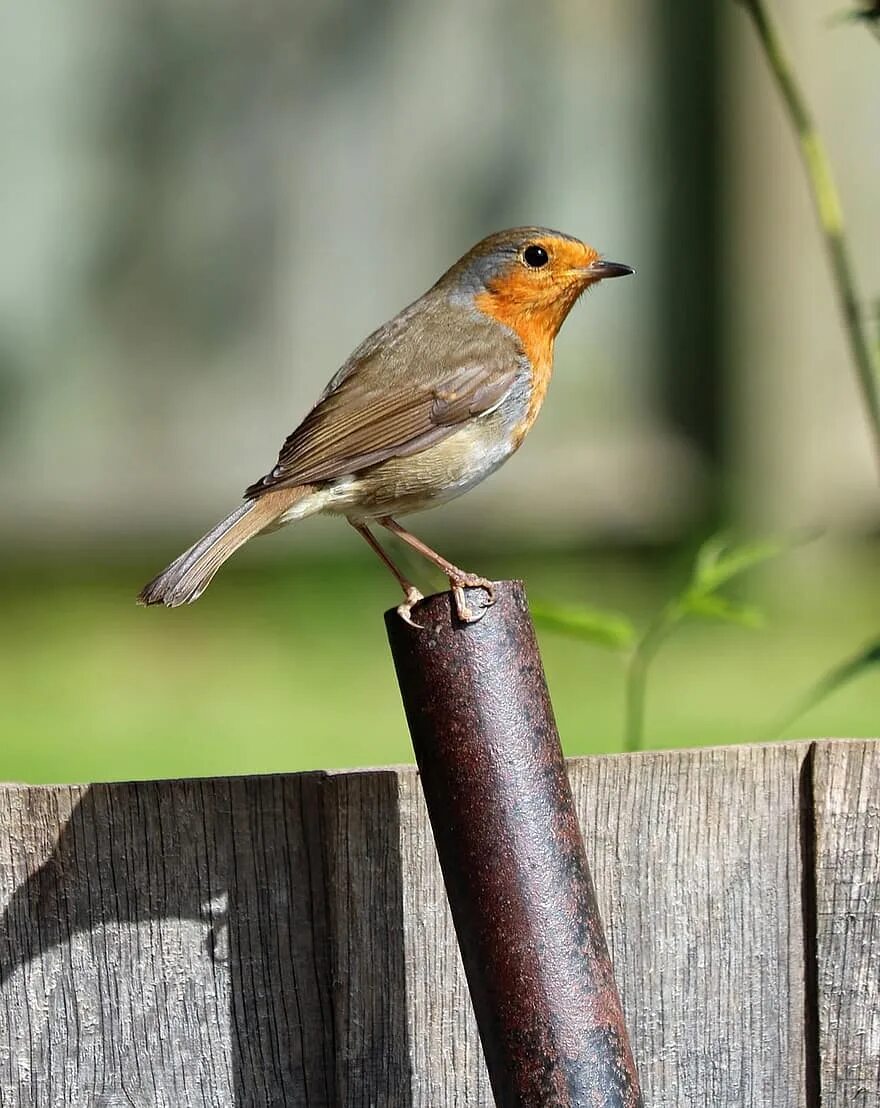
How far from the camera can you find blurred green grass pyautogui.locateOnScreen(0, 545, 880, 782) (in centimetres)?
488

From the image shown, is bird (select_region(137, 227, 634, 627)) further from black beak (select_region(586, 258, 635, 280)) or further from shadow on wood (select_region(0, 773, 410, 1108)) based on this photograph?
shadow on wood (select_region(0, 773, 410, 1108))

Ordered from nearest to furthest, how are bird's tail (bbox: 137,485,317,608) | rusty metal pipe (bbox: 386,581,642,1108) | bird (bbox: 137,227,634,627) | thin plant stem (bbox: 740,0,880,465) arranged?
rusty metal pipe (bbox: 386,581,642,1108)
bird's tail (bbox: 137,485,317,608)
thin plant stem (bbox: 740,0,880,465)
bird (bbox: 137,227,634,627)

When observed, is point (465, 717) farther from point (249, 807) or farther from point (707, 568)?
point (707, 568)

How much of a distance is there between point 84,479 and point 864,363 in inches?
165

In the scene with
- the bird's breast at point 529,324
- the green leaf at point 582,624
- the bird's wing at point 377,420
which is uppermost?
the bird's breast at point 529,324

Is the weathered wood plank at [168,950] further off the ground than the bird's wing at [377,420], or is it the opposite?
the bird's wing at [377,420]

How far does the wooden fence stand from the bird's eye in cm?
129

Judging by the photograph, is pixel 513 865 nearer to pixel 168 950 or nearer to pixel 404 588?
pixel 168 950

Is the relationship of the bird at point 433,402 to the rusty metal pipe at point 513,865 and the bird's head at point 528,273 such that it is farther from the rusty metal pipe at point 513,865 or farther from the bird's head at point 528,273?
the rusty metal pipe at point 513,865

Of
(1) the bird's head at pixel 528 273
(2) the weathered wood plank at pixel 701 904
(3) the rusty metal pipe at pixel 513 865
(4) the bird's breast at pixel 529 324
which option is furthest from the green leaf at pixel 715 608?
(1) the bird's head at pixel 528 273

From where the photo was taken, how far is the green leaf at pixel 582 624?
234 centimetres

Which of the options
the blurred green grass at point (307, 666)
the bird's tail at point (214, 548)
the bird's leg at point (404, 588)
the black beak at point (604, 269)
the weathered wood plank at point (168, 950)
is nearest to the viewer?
the bird's leg at point (404, 588)

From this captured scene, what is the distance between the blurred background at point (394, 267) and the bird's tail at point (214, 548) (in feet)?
11.1

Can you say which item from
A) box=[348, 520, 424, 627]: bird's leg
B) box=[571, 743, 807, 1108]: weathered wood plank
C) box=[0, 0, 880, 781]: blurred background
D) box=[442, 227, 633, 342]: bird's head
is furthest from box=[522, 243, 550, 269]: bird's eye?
box=[0, 0, 880, 781]: blurred background
